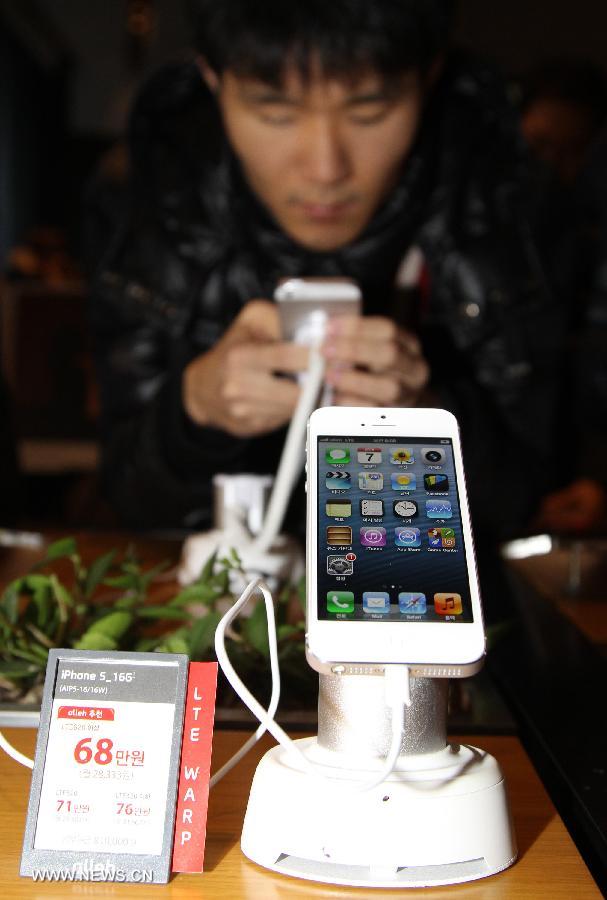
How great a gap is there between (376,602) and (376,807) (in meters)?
0.09

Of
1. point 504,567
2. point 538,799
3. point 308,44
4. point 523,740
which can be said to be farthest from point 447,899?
point 308,44

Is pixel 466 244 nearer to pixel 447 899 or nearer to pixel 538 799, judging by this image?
pixel 538 799

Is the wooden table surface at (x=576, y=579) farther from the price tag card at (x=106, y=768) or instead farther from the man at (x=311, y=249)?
the price tag card at (x=106, y=768)

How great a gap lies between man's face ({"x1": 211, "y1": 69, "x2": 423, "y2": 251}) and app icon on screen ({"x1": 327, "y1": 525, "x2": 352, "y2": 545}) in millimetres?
833

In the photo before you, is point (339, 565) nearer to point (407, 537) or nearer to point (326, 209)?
point (407, 537)

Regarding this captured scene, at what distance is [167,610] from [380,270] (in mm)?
940

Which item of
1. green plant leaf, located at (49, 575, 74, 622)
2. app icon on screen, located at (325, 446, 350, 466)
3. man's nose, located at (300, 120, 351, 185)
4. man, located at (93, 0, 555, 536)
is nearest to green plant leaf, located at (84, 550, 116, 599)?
green plant leaf, located at (49, 575, 74, 622)

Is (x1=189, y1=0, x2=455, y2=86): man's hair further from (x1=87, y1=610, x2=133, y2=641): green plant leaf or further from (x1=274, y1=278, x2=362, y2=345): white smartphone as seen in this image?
(x1=87, y1=610, x2=133, y2=641): green plant leaf

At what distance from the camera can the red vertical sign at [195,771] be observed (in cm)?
46

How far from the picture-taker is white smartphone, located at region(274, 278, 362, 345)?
41.4 inches

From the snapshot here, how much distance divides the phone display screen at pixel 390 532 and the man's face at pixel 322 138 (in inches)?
30.9

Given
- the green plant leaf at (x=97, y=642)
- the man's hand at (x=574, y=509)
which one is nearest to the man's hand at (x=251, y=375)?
the green plant leaf at (x=97, y=642)

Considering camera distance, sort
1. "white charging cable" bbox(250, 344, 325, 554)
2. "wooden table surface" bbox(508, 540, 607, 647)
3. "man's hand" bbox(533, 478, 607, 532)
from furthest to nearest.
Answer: "man's hand" bbox(533, 478, 607, 532), "wooden table surface" bbox(508, 540, 607, 647), "white charging cable" bbox(250, 344, 325, 554)

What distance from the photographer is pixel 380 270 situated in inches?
61.3
